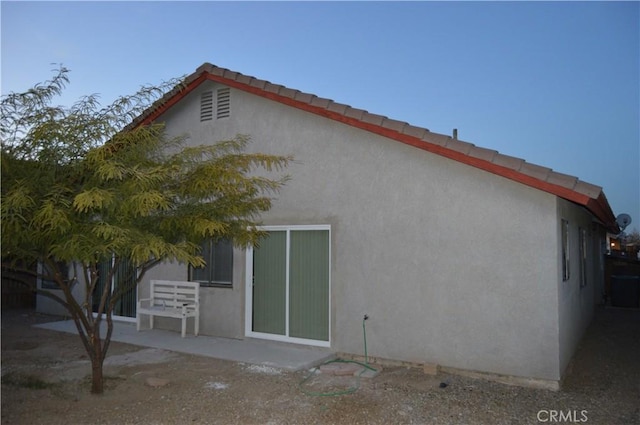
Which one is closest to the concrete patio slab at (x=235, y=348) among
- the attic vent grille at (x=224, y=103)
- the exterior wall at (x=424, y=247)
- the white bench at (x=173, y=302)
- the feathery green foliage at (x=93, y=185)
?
the white bench at (x=173, y=302)

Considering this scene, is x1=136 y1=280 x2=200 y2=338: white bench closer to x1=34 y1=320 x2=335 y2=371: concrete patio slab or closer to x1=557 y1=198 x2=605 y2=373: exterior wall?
x1=34 y1=320 x2=335 y2=371: concrete patio slab

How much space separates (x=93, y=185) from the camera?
4.88 m

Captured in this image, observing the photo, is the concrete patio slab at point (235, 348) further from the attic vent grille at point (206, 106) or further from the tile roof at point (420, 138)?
the attic vent grille at point (206, 106)

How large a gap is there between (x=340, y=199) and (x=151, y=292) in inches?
195

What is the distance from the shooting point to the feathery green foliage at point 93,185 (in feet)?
14.7

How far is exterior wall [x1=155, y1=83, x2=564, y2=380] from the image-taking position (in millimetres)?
5941

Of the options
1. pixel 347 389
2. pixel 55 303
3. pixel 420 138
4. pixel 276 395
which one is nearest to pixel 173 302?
pixel 276 395

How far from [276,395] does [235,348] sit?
2551mm

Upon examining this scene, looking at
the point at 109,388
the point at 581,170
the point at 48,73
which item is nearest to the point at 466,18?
the point at 48,73

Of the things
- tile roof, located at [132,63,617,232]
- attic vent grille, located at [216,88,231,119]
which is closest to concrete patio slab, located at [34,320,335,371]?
tile roof, located at [132,63,617,232]

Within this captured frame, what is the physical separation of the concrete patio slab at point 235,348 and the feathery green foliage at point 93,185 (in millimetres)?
2295

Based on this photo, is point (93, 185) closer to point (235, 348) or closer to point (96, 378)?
point (96, 378)

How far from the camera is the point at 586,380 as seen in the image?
635cm

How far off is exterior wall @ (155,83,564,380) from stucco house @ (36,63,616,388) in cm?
2
